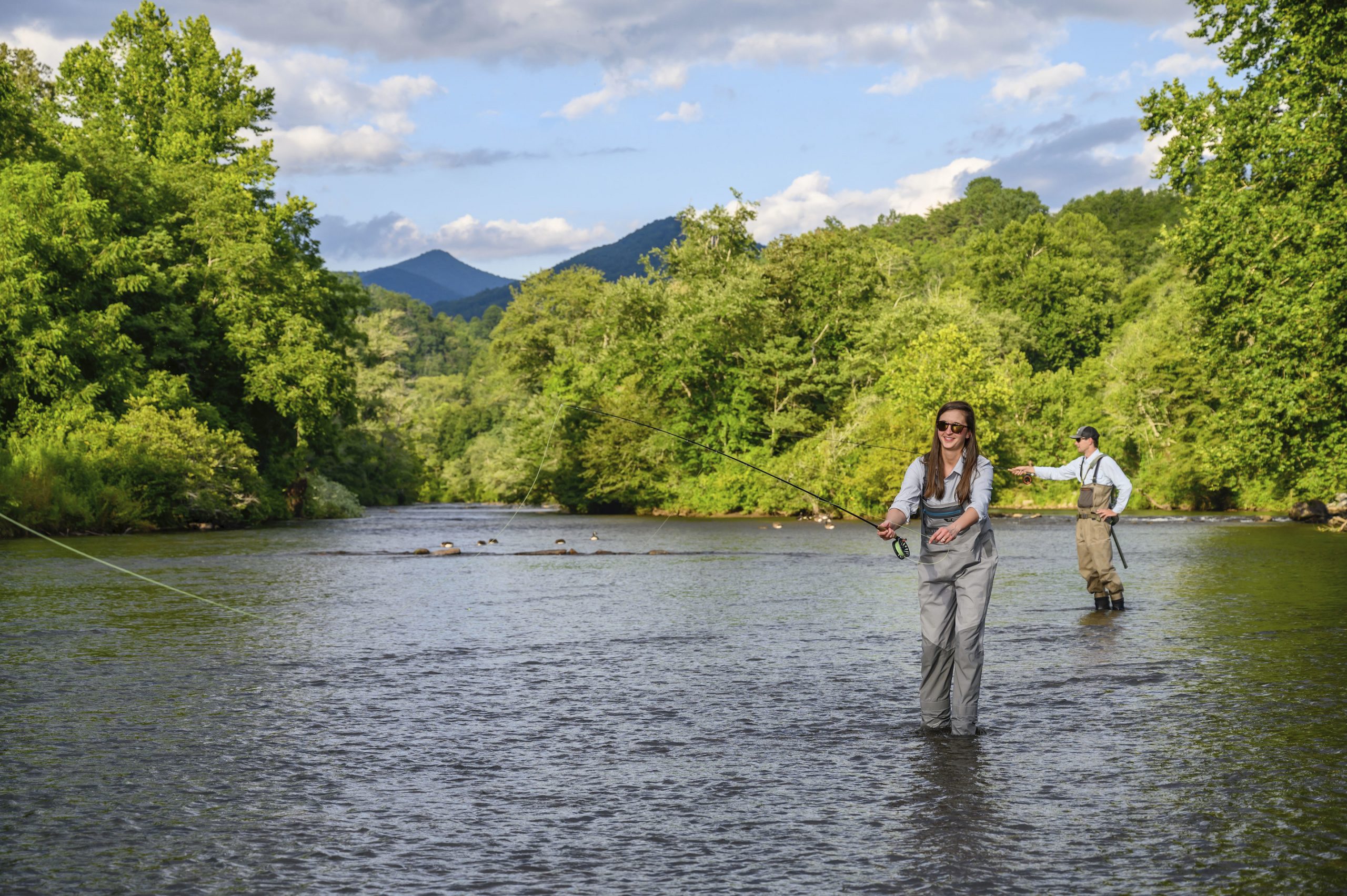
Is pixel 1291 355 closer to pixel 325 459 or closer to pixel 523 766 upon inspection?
pixel 523 766

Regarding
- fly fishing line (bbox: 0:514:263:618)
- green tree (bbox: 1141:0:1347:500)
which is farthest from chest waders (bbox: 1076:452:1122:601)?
green tree (bbox: 1141:0:1347:500)

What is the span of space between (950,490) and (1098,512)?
767 centimetres

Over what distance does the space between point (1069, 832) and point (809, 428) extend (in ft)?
182

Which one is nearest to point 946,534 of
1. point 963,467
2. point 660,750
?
point 963,467

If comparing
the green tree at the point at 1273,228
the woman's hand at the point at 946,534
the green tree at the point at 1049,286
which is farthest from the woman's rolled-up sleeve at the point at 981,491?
the green tree at the point at 1049,286

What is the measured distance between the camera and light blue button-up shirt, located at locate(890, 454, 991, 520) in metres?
7.94

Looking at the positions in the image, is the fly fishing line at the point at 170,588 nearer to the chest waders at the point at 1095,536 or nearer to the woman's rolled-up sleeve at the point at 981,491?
the woman's rolled-up sleeve at the point at 981,491

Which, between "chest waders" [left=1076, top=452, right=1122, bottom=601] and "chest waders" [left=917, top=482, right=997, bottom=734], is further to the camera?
"chest waders" [left=1076, top=452, right=1122, bottom=601]

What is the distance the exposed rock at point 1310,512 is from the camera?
42062mm

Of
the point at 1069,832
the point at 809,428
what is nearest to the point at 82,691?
the point at 1069,832

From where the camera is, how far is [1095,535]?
1509cm

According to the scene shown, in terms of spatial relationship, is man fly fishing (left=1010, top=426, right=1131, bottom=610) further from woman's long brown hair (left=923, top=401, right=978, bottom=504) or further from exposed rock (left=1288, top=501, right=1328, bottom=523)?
exposed rock (left=1288, top=501, right=1328, bottom=523)

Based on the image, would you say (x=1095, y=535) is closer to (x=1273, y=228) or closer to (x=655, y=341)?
(x=1273, y=228)

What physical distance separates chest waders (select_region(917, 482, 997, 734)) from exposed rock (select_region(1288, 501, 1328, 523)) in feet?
126
